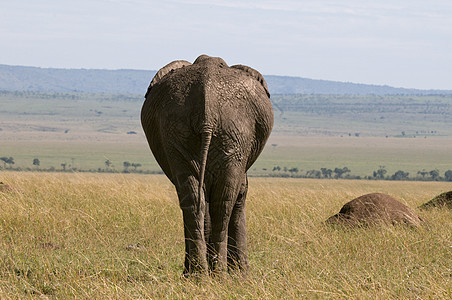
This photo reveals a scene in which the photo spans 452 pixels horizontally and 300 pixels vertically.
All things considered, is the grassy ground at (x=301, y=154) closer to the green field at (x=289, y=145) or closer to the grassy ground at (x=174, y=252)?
the green field at (x=289, y=145)

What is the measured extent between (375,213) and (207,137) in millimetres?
5500

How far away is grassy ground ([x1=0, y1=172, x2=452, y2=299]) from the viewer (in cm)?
618

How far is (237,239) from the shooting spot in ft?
23.1

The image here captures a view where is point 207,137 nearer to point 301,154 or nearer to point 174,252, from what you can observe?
point 174,252

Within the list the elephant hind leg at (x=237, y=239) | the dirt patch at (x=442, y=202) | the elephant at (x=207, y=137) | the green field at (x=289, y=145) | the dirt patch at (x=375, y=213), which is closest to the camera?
the elephant at (x=207, y=137)

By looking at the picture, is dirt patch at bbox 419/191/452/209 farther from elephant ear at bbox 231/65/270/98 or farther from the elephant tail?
the elephant tail

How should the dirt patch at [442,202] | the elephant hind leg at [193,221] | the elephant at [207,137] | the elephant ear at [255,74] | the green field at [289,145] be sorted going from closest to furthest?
the elephant at [207,137]
the elephant hind leg at [193,221]
the elephant ear at [255,74]
the dirt patch at [442,202]
the green field at [289,145]

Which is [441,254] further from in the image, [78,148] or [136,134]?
[136,134]

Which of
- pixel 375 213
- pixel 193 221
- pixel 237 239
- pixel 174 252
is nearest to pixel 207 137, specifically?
pixel 193 221

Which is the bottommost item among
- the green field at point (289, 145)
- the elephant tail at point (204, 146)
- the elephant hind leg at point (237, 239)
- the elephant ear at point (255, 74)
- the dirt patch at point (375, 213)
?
the green field at point (289, 145)

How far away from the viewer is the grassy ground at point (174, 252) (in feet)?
20.3

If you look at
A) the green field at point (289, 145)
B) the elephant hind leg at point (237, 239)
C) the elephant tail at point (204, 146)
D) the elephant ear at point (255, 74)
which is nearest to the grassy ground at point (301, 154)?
the green field at point (289, 145)

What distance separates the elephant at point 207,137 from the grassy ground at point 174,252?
19.7 inches

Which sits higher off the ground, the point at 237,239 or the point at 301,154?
the point at 237,239
